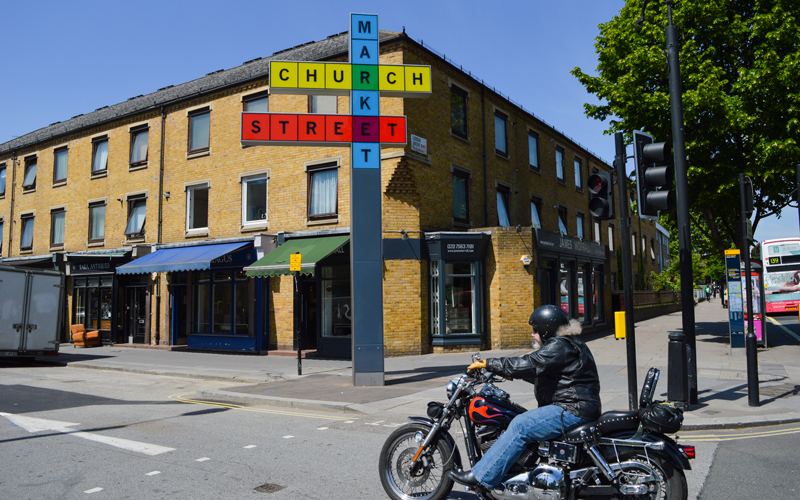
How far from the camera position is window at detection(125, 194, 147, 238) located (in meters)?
22.0

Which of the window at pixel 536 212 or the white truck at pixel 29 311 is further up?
the window at pixel 536 212

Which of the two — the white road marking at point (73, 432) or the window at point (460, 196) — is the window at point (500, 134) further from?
the white road marking at point (73, 432)

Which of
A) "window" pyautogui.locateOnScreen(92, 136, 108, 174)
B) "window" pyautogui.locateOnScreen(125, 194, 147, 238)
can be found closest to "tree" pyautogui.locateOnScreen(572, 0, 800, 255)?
"window" pyautogui.locateOnScreen(125, 194, 147, 238)

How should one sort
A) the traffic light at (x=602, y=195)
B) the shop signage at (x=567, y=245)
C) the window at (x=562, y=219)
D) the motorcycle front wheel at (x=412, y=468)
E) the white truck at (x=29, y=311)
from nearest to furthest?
1. the motorcycle front wheel at (x=412, y=468)
2. the traffic light at (x=602, y=195)
3. the white truck at (x=29, y=311)
4. the shop signage at (x=567, y=245)
5. the window at (x=562, y=219)

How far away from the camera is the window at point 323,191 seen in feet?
57.0

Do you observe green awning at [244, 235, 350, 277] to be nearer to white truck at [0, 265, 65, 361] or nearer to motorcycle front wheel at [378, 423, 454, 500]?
white truck at [0, 265, 65, 361]

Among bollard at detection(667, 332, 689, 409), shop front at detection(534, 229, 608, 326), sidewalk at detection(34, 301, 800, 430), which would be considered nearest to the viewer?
bollard at detection(667, 332, 689, 409)

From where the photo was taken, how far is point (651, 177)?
24.1ft

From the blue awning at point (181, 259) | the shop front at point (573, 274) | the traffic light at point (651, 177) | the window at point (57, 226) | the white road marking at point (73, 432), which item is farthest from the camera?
the window at point (57, 226)

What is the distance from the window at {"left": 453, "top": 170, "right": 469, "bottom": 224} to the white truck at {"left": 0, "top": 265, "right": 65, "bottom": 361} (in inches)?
511

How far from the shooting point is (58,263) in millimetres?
23844

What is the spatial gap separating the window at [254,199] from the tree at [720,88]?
11378 mm

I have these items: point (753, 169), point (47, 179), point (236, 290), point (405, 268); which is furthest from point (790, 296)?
point (47, 179)

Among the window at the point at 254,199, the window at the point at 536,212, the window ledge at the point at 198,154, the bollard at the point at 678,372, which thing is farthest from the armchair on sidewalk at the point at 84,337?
the bollard at the point at 678,372
